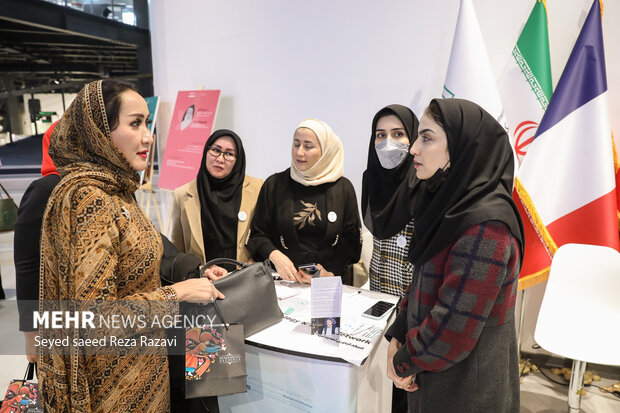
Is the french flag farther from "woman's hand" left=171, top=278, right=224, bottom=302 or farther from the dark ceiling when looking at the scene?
the dark ceiling

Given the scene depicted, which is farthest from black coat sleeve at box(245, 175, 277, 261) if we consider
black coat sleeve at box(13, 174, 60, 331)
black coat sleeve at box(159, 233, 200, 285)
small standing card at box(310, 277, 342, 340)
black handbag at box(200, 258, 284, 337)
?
black coat sleeve at box(13, 174, 60, 331)

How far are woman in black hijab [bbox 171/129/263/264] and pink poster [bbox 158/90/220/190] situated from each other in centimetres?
153

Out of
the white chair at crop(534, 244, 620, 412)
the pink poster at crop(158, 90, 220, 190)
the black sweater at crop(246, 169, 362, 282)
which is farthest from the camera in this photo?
the pink poster at crop(158, 90, 220, 190)

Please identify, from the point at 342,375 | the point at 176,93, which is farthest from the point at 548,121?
the point at 176,93

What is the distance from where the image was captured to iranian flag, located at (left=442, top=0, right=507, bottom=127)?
7.70 feet

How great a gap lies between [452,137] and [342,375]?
819 mm

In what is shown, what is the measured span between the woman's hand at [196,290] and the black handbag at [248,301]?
4 cm

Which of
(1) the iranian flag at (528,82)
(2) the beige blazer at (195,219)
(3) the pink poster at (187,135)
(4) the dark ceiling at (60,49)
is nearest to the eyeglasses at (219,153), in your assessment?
(2) the beige blazer at (195,219)

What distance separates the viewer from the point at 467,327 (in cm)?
107

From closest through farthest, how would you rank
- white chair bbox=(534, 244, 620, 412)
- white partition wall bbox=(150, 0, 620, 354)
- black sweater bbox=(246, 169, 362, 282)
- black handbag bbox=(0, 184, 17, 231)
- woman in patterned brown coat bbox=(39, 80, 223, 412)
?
woman in patterned brown coat bbox=(39, 80, 223, 412), white chair bbox=(534, 244, 620, 412), black sweater bbox=(246, 169, 362, 282), white partition wall bbox=(150, 0, 620, 354), black handbag bbox=(0, 184, 17, 231)

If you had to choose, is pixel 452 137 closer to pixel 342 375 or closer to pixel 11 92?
pixel 342 375

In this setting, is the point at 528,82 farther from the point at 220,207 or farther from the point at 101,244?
the point at 101,244

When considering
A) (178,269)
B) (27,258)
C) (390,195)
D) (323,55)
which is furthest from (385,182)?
(323,55)

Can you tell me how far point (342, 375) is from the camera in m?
1.32
